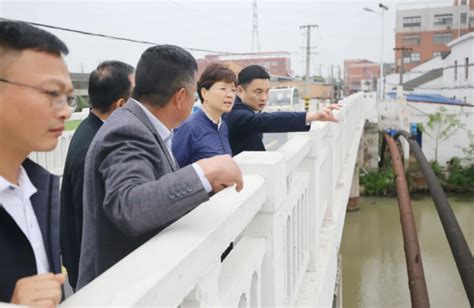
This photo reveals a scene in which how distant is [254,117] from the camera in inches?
117

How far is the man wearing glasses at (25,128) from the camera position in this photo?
989 millimetres

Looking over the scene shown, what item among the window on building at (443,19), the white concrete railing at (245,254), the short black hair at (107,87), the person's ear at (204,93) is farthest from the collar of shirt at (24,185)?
the window on building at (443,19)

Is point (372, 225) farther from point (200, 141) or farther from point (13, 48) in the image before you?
point (13, 48)

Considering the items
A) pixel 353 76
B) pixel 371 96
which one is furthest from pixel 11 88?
pixel 353 76

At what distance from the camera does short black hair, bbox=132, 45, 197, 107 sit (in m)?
1.55

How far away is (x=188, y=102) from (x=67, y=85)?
549 millimetres

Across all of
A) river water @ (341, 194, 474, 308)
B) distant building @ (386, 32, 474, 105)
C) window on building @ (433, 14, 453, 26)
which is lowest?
river water @ (341, 194, 474, 308)

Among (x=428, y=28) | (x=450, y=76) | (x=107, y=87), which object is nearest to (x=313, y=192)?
(x=107, y=87)

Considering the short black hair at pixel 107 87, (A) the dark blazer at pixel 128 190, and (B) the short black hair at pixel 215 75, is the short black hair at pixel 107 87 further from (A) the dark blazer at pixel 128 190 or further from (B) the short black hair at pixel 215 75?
(A) the dark blazer at pixel 128 190

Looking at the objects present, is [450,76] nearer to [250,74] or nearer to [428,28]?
[428,28]

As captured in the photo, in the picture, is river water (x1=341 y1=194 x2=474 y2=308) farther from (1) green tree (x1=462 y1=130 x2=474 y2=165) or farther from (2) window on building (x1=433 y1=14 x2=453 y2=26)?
(2) window on building (x1=433 y1=14 x2=453 y2=26)

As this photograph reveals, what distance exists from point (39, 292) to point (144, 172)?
51 centimetres

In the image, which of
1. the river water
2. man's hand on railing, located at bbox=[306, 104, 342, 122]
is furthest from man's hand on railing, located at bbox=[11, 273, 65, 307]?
the river water

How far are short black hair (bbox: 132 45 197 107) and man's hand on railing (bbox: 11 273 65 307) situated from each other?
2.70ft
